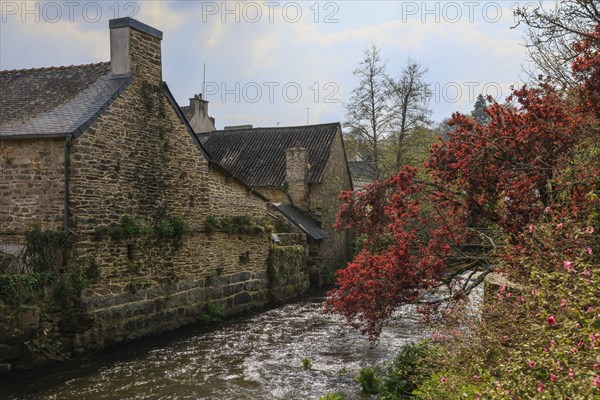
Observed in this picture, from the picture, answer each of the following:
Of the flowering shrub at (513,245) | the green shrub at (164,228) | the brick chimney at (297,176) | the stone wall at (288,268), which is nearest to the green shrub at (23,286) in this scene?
the green shrub at (164,228)

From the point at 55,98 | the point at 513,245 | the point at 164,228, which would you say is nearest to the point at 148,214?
the point at 164,228

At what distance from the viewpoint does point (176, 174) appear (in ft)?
54.1

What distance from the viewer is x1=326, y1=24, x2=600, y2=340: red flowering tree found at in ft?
27.6

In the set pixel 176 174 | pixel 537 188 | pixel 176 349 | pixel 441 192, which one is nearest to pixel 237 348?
pixel 176 349

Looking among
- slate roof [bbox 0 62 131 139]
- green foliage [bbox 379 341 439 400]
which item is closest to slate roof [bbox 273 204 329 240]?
slate roof [bbox 0 62 131 139]

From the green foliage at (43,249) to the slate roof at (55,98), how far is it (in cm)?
222

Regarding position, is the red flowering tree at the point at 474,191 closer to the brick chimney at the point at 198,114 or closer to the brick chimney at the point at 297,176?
the brick chimney at the point at 297,176

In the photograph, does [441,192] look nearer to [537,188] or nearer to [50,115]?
[537,188]

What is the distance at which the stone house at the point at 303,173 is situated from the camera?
26.3 m

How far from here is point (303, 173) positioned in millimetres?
27203

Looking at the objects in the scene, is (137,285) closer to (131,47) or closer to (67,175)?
(67,175)

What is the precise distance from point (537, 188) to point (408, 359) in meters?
3.28

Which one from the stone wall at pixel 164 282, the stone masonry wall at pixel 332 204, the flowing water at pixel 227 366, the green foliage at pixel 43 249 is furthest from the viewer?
the stone masonry wall at pixel 332 204

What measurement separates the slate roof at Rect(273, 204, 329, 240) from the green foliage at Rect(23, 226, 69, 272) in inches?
490
